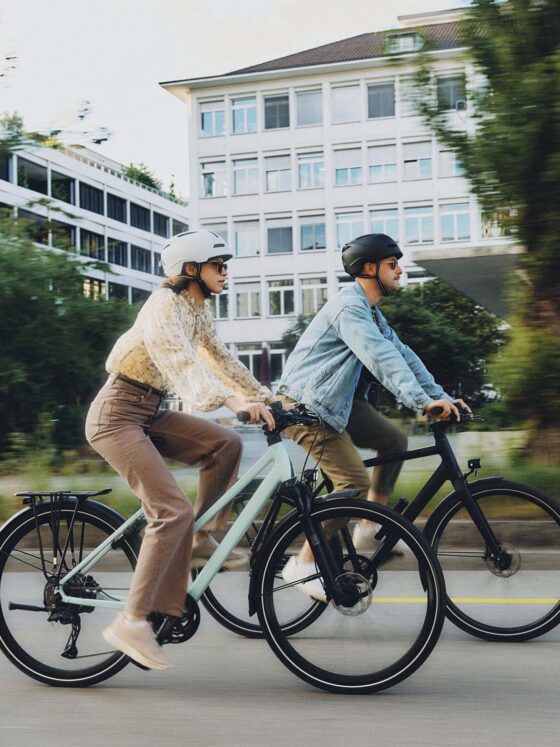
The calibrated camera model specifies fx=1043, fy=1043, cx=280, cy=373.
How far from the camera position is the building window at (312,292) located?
185ft

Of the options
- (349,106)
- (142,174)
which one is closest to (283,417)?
(349,106)

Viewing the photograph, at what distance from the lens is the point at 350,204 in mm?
56406

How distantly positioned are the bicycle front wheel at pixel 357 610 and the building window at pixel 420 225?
5251 cm

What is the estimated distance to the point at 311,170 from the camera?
57.0m

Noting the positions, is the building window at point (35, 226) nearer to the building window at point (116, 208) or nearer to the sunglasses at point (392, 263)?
the sunglasses at point (392, 263)

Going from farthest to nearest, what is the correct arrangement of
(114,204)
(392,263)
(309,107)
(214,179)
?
(114,204)
(214,179)
(309,107)
(392,263)

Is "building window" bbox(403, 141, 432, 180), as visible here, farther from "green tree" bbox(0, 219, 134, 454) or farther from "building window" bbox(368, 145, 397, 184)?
"green tree" bbox(0, 219, 134, 454)

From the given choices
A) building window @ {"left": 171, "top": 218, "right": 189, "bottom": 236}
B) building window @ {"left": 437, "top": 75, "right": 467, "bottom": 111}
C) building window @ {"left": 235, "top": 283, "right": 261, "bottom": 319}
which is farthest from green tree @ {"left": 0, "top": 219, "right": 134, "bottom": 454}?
building window @ {"left": 171, "top": 218, "right": 189, "bottom": 236}

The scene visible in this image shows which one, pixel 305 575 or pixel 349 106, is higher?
pixel 349 106

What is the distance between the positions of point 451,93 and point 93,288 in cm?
714

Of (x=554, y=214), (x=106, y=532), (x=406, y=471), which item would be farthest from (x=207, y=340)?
(x=554, y=214)

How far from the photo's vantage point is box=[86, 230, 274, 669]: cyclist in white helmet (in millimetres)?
3994

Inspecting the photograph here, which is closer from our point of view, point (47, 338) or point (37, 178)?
point (47, 338)

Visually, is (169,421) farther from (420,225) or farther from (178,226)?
(178,226)
